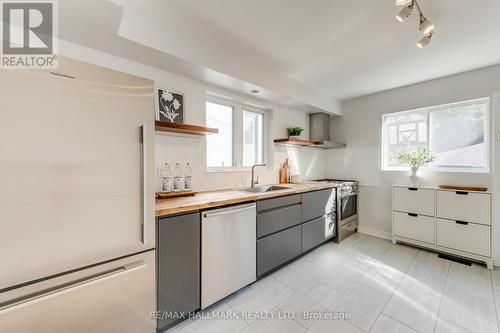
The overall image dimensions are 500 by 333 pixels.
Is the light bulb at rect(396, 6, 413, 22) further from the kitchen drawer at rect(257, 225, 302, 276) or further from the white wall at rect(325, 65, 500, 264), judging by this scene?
the white wall at rect(325, 65, 500, 264)

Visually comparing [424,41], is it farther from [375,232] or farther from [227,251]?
[375,232]

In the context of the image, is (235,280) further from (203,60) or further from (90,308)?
(203,60)

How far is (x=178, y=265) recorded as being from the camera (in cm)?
150

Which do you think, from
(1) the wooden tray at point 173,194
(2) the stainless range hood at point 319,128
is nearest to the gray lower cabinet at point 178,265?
(1) the wooden tray at point 173,194

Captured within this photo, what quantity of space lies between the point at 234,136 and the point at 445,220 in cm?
305

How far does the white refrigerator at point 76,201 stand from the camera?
898 millimetres

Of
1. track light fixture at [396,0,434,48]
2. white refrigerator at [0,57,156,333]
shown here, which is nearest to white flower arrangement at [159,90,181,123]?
white refrigerator at [0,57,156,333]

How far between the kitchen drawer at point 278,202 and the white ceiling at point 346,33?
1.63 metres

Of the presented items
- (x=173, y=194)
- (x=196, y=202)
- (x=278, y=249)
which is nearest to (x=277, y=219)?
(x=278, y=249)

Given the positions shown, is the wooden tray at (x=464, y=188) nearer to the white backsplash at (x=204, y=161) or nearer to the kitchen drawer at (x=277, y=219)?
the white backsplash at (x=204, y=161)

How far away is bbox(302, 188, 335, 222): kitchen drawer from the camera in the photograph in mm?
2672

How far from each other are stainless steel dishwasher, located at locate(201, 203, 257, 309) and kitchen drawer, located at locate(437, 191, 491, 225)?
104 inches

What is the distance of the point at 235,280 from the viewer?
188cm

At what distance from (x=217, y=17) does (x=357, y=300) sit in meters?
2.79
